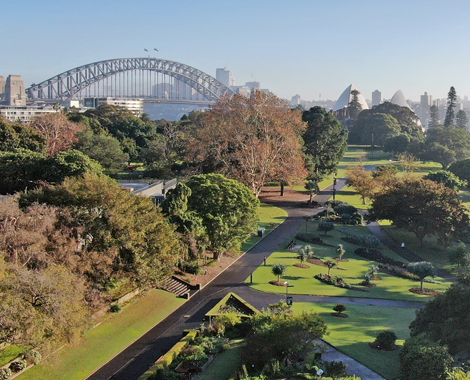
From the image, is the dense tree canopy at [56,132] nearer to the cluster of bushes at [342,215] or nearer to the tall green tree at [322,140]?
the tall green tree at [322,140]

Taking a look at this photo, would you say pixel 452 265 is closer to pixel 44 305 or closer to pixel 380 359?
pixel 380 359

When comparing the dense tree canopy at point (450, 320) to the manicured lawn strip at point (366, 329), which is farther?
the manicured lawn strip at point (366, 329)

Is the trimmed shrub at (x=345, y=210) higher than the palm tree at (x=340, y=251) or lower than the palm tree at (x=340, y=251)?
higher

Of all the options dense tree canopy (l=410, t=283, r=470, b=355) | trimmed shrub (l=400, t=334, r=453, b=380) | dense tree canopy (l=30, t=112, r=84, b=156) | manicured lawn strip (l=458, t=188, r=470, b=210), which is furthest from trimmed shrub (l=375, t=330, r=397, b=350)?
dense tree canopy (l=30, t=112, r=84, b=156)

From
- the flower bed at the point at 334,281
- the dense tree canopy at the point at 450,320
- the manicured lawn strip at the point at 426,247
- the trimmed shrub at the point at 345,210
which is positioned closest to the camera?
the dense tree canopy at the point at 450,320

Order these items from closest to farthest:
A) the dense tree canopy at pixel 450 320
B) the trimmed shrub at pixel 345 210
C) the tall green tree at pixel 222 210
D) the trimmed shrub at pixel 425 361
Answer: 1. the trimmed shrub at pixel 425 361
2. the dense tree canopy at pixel 450 320
3. the tall green tree at pixel 222 210
4. the trimmed shrub at pixel 345 210

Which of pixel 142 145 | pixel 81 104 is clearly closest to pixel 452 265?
pixel 142 145

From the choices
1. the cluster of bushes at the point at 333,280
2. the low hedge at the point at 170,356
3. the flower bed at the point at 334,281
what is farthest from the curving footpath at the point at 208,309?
A: the cluster of bushes at the point at 333,280

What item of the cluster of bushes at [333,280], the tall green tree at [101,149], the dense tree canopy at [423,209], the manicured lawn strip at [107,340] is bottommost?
the manicured lawn strip at [107,340]
